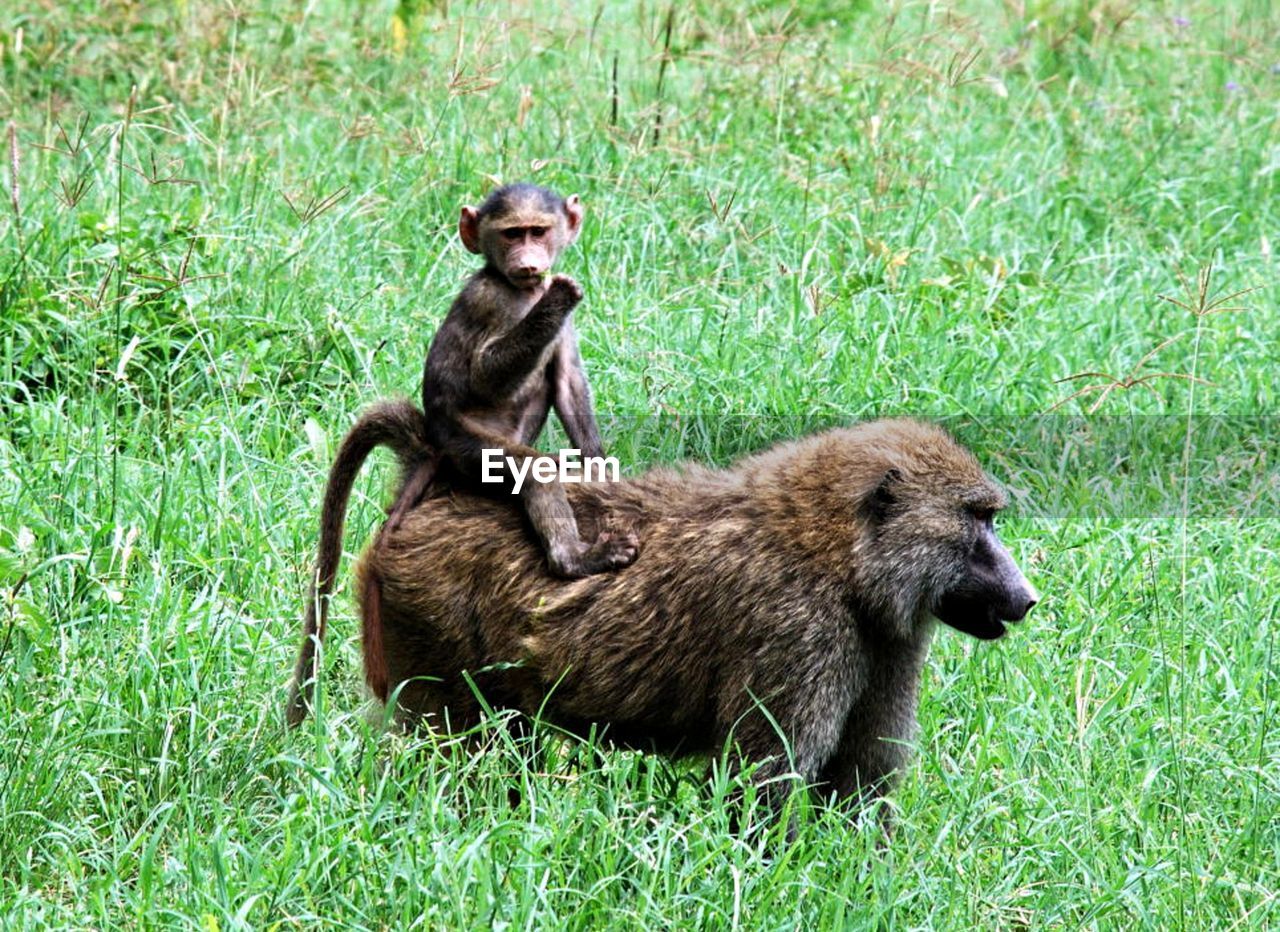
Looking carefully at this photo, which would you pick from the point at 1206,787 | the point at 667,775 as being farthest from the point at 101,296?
the point at 1206,787

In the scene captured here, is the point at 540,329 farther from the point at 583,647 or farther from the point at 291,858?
the point at 291,858

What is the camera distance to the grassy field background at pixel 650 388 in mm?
3410

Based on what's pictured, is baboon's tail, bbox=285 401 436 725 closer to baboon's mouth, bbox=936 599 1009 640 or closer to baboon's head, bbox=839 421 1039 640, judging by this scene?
baboon's head, bbox=839 421 1039 640

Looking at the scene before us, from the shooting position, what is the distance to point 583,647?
374 cm

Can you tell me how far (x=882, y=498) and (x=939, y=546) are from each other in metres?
0.15

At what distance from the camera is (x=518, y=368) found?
12.8 ft

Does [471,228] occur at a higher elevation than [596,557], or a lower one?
higher

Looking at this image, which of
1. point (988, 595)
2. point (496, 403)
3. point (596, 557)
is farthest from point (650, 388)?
point (988, 595)

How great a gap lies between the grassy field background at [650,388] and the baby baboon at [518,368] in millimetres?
502

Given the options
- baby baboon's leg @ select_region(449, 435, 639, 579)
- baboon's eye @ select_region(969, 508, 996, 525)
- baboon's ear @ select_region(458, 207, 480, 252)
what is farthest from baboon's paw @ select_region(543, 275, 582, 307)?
baboon's eye @ select_region(969, 508, 996, 525)

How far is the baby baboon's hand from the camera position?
3.76 m

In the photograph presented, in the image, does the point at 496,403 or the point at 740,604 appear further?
the point at 496,403

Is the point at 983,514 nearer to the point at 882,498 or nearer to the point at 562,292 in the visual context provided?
the point at 882,498

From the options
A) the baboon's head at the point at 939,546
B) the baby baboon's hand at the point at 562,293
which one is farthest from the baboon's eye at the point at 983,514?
the baby baboon's hand at the point at 562,293
